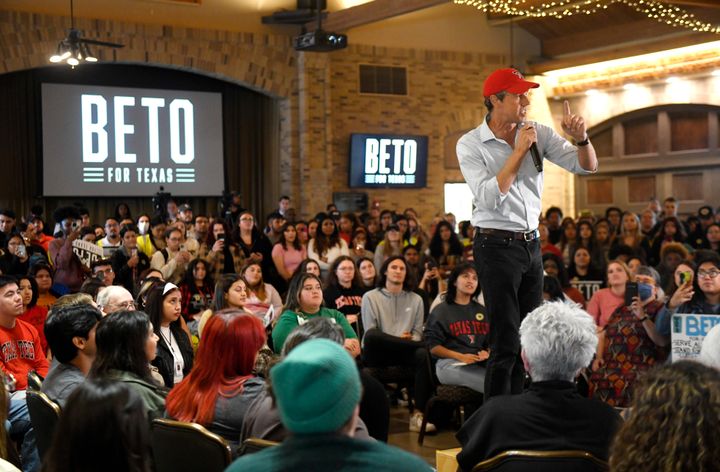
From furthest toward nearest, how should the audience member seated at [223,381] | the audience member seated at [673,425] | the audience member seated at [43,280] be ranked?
the audience member seated at [43,280] < the audience member seated at [223,381] < the audience member seated at [673,425]

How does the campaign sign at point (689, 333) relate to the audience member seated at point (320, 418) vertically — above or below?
below

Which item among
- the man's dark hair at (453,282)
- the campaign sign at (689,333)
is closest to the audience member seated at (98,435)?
the campaign sign at (689,333)

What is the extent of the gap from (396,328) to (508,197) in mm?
3257

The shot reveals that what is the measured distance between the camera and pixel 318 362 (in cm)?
175

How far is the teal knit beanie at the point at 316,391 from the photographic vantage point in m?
1.75

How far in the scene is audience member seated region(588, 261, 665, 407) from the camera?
5.82m

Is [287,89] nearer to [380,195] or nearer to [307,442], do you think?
[380,195]

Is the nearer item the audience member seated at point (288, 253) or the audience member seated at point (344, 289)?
the audience member seated at point (344, 289)

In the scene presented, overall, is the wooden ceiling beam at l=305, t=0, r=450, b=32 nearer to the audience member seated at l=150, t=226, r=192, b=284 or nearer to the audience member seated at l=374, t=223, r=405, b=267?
the audience member seated at l=374, t=223, r=405, b=267

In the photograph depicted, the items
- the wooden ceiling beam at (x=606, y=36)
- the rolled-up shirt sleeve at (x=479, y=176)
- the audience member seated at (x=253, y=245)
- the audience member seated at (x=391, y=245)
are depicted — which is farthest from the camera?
the wooden ceiling beam at (x=606, y=36)

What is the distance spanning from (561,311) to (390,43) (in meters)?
13.7

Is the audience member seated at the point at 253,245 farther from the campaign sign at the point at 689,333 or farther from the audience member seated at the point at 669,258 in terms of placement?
the campaign sign at the point at 689,333

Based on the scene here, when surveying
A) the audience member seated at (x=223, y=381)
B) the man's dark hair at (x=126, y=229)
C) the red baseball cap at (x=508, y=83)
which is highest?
the red baseball cap at (x=508, y=83)

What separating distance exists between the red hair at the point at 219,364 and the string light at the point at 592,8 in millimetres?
9158
